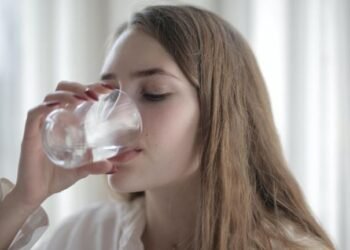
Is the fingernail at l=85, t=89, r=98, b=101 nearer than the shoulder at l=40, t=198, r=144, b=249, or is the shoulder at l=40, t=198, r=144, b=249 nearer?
the fingernail at l=85, t=89, r=98, b=101

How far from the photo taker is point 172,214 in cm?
101

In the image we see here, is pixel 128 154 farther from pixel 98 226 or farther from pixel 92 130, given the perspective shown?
pixel 98 226

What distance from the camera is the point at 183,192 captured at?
0.98 metres

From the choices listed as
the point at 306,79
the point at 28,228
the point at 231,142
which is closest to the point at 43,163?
the point at 28,228

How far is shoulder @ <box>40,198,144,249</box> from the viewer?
1089 mm

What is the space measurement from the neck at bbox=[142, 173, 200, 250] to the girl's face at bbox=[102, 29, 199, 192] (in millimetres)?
94

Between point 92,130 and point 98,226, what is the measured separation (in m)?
0.39

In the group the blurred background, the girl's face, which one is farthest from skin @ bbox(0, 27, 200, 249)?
the blurred background

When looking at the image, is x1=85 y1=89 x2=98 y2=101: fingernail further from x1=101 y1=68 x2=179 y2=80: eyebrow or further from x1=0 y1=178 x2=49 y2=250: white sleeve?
x1=0 y1=178 x2=49 y2=250: white sleeve

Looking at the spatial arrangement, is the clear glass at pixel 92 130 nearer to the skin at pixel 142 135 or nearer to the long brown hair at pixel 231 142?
Result: the skin at pixel 142 135

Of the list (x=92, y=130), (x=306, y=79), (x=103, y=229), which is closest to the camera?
(x=92, y=130)

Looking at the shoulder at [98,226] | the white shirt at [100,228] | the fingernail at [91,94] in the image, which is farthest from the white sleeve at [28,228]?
the fingernail at [91,94]

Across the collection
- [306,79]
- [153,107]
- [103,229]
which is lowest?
[103,229]

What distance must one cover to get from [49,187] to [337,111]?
2.79 ft
